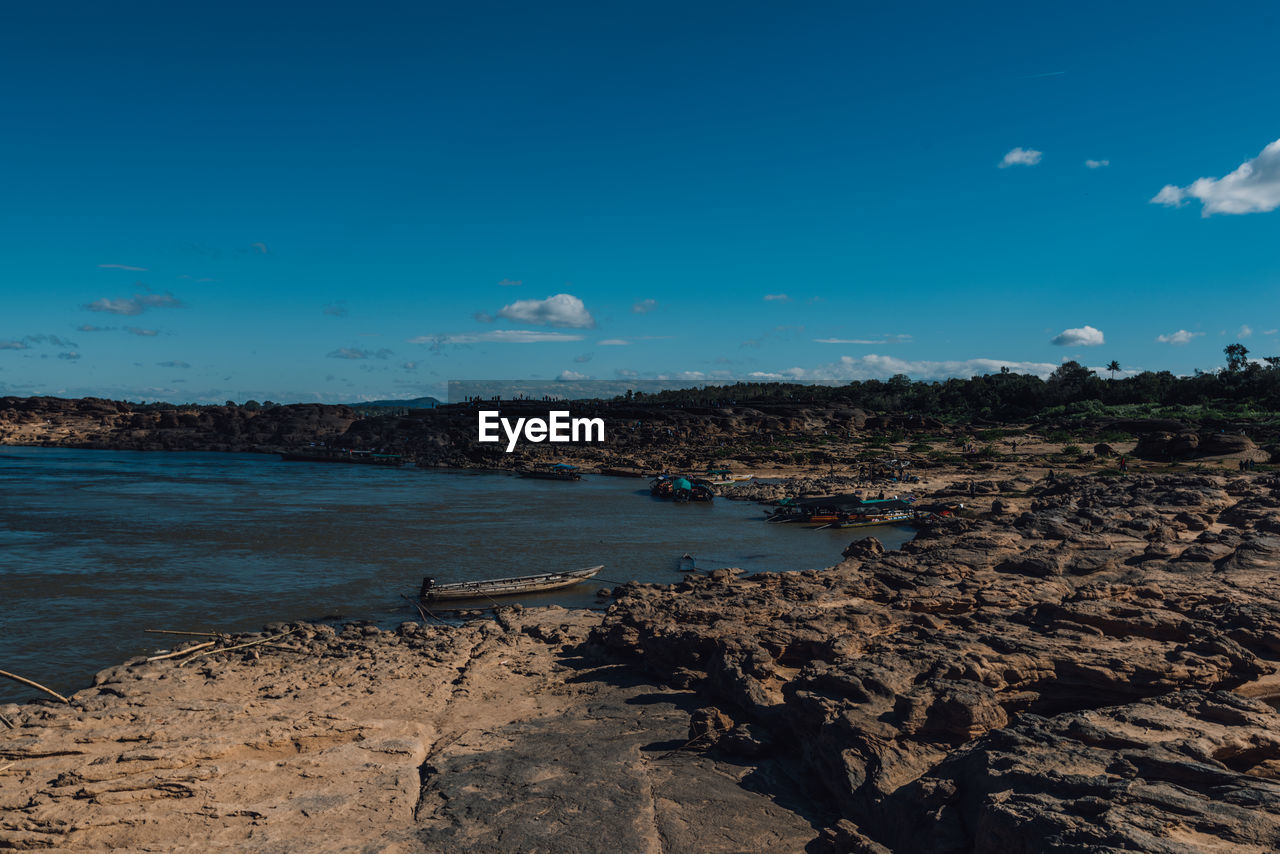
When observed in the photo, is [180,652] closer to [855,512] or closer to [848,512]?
[848,512]

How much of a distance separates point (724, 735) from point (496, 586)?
597 inches

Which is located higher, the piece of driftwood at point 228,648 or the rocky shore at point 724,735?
the rocky shore at point 724,735

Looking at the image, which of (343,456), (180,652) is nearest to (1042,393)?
(343,456)

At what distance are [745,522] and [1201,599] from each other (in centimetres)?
2854

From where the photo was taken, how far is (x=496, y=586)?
25031 millimetres

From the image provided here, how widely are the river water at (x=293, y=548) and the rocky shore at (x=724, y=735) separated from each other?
5.35 metres

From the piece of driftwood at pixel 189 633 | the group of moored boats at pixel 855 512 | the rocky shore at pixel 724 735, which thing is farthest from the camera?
the group of moored boats at pixel 855 512

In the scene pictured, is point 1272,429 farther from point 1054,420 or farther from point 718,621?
point 718,621

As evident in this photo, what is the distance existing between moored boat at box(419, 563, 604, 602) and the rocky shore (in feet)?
19.0

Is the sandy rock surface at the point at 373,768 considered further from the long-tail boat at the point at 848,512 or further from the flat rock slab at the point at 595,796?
the long-tail boat at the point at 848,512

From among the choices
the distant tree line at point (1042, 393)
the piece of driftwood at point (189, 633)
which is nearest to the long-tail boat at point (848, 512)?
the piece of driftwood at point (189, 633)

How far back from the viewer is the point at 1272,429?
59562mm

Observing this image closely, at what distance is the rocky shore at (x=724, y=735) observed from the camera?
7664mm

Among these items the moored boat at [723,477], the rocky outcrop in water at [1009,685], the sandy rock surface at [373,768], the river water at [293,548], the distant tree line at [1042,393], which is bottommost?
the river water at [293,548]
